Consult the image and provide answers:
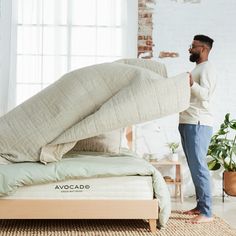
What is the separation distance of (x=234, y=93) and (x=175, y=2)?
1.26 m

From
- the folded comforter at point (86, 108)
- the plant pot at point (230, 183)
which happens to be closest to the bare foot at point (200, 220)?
the folded comforter at point (86, 108)

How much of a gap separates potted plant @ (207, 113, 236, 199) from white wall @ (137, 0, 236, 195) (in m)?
0.27

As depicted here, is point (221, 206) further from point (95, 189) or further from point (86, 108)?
point (86, 108)

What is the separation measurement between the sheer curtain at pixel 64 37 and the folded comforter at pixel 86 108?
6.77 ft

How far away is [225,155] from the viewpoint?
17.8 ft

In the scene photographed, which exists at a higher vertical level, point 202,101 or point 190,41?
point 190,41

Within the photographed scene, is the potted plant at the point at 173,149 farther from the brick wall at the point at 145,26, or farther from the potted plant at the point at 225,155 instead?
the brick wall at the point at 145,26

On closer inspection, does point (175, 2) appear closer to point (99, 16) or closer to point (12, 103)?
point (99, 16)

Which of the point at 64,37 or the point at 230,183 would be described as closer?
the point at 230,183

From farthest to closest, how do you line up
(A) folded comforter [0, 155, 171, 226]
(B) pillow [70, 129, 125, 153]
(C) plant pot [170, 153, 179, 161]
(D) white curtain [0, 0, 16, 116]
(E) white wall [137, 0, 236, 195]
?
(E) white wall [137, 0, 236, 195]
(D) white curtain [0, 0, 16, 116]
(C) plant pot [170, 153, 179, 161]
(B) pillow [70, 129, 125, 153]
(A) folded comforter [0, 155, 171, 226]

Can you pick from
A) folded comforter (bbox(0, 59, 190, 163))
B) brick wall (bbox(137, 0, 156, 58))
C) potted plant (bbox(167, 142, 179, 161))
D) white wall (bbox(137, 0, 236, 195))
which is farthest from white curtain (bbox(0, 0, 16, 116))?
folded comforter (bbox(0, 59, 190, 163))

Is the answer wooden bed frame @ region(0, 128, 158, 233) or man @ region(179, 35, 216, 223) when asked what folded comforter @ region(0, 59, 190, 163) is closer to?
wooden bed frame @ region(0, 128, 158, 233)

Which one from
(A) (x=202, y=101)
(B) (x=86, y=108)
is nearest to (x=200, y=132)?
(A) (x=202, y=101)

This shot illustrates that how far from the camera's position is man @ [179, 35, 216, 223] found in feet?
12.9
